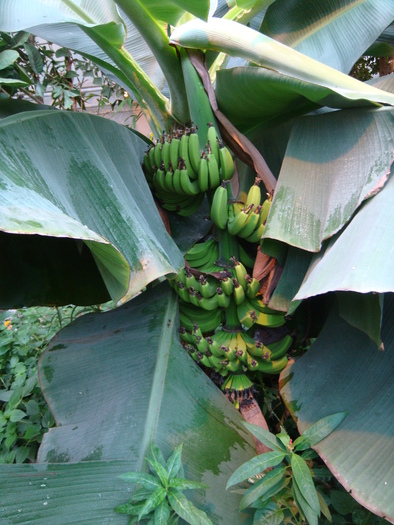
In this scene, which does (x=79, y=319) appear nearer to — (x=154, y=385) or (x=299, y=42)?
(x=154, y=385)

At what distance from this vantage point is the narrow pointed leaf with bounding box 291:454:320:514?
73cm

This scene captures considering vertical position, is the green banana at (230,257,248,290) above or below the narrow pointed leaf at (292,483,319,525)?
above

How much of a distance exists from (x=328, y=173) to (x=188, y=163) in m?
0.33

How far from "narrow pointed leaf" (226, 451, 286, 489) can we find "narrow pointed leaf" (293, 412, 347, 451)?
0.05 m

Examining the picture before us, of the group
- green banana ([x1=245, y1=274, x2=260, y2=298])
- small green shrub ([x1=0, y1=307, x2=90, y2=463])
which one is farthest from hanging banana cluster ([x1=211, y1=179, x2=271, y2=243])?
small green shrub ([x1=0, y1=307, x2=90, y2=463])

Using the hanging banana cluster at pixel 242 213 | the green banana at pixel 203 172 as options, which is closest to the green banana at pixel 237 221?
the hanging banana cluster at pixel 242 213

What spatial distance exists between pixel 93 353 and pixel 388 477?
2.18 ft

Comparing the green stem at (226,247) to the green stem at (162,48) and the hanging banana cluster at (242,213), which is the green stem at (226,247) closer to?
the hanging banana cluster at (242,213)

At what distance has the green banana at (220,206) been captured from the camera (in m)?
0.99

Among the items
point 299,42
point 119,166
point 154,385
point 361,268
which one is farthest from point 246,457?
point 299,42

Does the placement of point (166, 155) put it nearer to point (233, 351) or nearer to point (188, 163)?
point (188, 163)

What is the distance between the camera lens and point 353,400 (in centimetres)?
85

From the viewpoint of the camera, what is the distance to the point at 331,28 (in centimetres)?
118

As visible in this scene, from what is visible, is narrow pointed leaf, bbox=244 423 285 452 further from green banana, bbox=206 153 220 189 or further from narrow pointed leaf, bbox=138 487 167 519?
green banana, bbox=206 153 220 189
